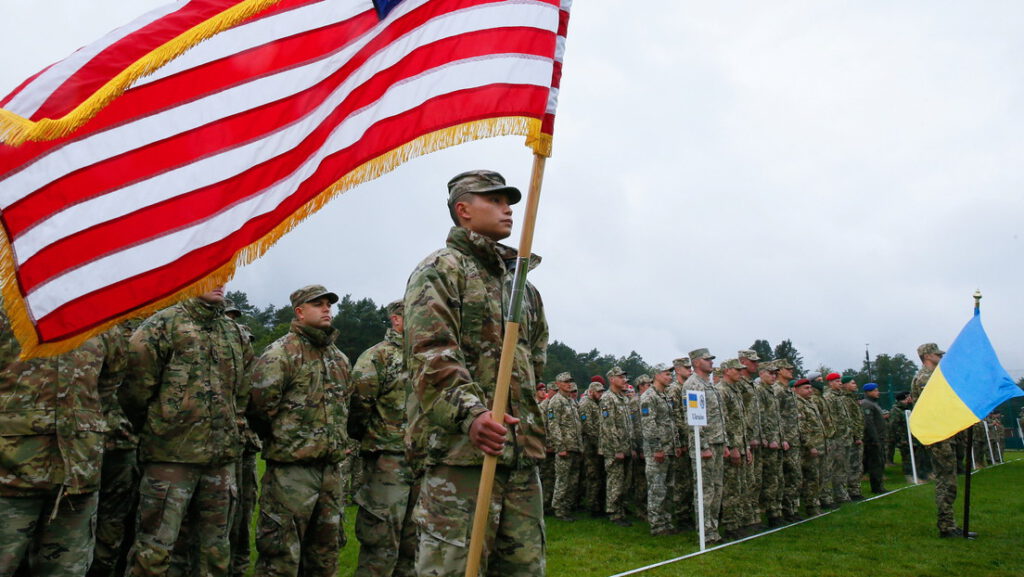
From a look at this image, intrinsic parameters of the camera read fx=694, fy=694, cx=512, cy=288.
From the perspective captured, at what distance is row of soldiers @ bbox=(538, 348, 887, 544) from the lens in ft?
33.0

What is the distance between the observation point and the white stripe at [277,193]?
2.90 m

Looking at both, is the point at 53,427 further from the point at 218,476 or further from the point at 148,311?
the point at 148,311

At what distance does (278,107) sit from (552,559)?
260 inches

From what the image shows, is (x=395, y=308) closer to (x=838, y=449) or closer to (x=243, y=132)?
(x=243, y=132)

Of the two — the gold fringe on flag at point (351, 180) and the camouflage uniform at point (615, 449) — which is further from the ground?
the gold fringe on flag at point (351, 180)

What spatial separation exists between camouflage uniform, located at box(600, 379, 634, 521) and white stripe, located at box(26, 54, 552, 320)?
9785 mm

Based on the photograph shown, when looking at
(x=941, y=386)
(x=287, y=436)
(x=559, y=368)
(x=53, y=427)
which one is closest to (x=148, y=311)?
(x=53, y=427)

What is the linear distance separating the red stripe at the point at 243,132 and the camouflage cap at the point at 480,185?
0.55 m

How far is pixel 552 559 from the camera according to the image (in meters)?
8.15

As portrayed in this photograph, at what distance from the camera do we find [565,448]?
1295 cm

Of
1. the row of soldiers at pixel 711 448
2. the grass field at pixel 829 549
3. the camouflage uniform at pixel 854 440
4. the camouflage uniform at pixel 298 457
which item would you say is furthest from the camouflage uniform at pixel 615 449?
the camouflage uniform at pixel 298 457

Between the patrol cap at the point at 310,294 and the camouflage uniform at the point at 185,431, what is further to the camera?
the patrol cap at the point at 310,294

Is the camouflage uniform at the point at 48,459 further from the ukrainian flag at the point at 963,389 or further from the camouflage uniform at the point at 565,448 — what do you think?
the camouflage uniform at the point at 565,448

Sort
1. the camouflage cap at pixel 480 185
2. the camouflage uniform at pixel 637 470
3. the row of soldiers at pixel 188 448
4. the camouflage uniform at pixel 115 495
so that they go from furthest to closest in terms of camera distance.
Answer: the camouflage uniform at pixel 637 470 < the camouflage uniform at pixel 115 495 < the row of soldiers at pixel 188 448 < the camouflage cap at pixel 480 185
